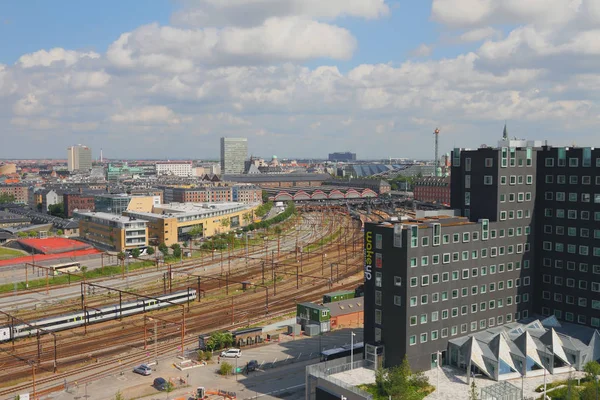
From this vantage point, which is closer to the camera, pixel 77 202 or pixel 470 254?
pixel 470 254

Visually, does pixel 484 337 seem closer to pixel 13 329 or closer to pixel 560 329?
pixel 560 329

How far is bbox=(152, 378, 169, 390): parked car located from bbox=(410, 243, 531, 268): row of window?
904 inches

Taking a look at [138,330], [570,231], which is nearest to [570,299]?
[570,231]

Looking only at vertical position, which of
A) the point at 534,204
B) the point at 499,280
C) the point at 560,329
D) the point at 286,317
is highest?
the point at 534,204

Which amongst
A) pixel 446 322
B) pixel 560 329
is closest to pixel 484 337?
pixel 446 322

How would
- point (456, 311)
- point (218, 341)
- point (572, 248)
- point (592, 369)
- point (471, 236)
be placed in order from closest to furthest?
point (592, 369)
point (456, 311)
point (471, 236)
point (572, 248)
point (218, 341)

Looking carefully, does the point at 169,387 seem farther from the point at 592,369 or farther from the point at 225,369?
the point at 592,369

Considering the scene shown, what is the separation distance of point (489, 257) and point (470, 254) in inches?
100

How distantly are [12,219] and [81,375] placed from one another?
116 metres

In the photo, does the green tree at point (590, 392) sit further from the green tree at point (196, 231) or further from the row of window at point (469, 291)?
the green tree at point (196, 231)

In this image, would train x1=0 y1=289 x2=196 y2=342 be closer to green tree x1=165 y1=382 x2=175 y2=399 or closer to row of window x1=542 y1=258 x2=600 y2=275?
green tree x1=165 y1=382 x2=175 y2=399

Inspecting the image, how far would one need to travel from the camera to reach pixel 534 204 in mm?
53250

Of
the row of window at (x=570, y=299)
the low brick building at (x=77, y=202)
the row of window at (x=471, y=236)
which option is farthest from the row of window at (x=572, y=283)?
the low brick building at (x=77, y=202)

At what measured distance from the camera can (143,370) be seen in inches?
2010
